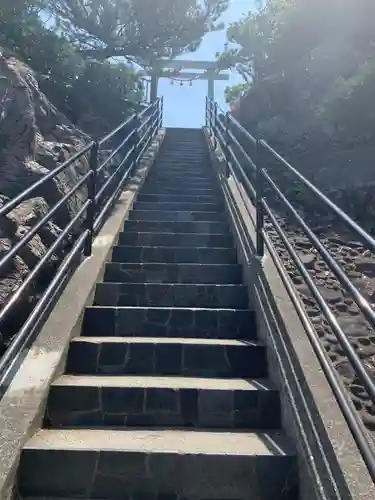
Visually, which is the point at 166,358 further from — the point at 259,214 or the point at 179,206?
the point at 179,206

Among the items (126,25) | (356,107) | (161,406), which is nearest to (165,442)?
(161,406)

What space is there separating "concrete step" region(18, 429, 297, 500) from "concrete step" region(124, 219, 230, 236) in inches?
138

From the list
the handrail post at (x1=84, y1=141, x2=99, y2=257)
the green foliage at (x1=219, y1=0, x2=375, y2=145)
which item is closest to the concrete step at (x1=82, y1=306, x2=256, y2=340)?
the handrail post at (x1=84, y1=141, x2=99, y2=257)

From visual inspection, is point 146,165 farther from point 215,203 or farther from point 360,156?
point 360,156

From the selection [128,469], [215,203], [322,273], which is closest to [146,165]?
[215,203]

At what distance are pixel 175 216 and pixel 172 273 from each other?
1777 mm

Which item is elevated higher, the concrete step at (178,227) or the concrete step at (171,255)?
the concrete step at (178,227)

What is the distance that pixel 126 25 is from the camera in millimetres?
13750

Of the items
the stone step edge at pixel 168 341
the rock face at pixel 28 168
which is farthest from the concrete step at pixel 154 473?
the rock face at pixel 28 168

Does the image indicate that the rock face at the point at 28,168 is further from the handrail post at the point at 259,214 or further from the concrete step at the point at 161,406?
the handrail post at the point at 259,214

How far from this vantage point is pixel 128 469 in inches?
102

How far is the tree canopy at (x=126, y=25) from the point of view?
1356 cm

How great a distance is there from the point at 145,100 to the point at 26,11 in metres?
4.35

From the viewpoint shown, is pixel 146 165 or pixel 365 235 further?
pixel 146 165
